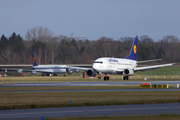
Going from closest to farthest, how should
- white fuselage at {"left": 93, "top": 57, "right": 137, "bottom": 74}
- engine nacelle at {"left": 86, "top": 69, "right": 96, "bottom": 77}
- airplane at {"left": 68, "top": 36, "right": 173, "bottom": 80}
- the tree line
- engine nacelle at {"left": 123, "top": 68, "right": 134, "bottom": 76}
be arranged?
white fuselage at {"left": 93, "top": 57, "right": 137, "bottom": 74} < airplane at {"left": 68, "top": 36, "right": 173, "bottom": 80} < engine nacelle at {"left": 123, "top": 68, "right": 134, "bottom": 76} < engine nacelle at {"left": 86, "top": 69, "right": 96, "bottom": 77} < the tree line

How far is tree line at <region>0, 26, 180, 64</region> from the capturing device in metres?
141

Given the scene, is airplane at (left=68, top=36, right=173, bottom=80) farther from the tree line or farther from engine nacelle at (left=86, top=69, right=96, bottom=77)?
the tree line

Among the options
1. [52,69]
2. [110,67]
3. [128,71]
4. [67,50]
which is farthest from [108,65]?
[67,50]

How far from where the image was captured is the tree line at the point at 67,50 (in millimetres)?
141375

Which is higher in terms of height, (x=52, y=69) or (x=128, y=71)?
(x=52, y=69)

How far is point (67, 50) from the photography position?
155 metres

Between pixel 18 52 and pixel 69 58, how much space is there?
83.7 ft

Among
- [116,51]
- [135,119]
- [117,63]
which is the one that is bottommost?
[135,119]

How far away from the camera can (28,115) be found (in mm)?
17953

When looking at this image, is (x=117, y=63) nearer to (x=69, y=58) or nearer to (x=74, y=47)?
(x=69, y=58)

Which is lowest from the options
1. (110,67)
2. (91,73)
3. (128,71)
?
(91,73)

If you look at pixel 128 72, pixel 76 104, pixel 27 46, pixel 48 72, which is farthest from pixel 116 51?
pixel 76 104

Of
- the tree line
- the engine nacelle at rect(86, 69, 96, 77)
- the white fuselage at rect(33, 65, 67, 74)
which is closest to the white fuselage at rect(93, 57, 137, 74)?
the engine nacelle at rect(86, 69, 96, 77)

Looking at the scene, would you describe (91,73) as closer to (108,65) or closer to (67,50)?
(108,65)
